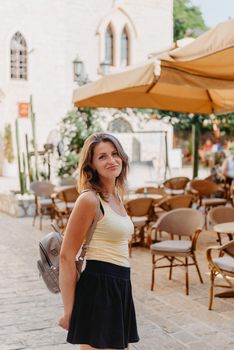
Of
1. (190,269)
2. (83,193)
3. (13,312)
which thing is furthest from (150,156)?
(83,193)

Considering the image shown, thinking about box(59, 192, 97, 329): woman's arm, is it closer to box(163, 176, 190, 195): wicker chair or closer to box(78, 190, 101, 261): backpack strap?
box(78, 190, 101, 261): backpack strap

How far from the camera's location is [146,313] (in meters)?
4.86

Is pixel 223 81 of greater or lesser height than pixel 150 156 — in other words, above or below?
above

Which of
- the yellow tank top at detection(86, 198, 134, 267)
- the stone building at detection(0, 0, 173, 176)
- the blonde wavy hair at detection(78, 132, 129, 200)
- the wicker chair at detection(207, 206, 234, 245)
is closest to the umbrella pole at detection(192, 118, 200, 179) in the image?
the wicker chair at detection(207, 206, 234, 245)

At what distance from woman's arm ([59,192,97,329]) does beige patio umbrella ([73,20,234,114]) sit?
9.34ft

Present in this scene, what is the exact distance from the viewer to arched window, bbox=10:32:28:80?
2206cm

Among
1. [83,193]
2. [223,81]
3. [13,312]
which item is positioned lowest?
[13,312]

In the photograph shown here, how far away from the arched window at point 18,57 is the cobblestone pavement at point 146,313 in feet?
53.3

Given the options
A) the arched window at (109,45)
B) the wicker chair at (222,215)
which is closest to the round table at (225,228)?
the wicker chair at (222,215)

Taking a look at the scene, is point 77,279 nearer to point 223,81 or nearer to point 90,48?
point 223,81

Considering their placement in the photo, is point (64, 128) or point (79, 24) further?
point (79, 24)

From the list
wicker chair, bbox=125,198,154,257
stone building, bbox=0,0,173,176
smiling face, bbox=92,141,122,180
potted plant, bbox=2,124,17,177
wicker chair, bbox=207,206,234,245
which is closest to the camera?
smiling face, bbox=92,141,122,180

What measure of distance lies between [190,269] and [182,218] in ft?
3.29

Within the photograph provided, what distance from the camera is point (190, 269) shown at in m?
6.52
